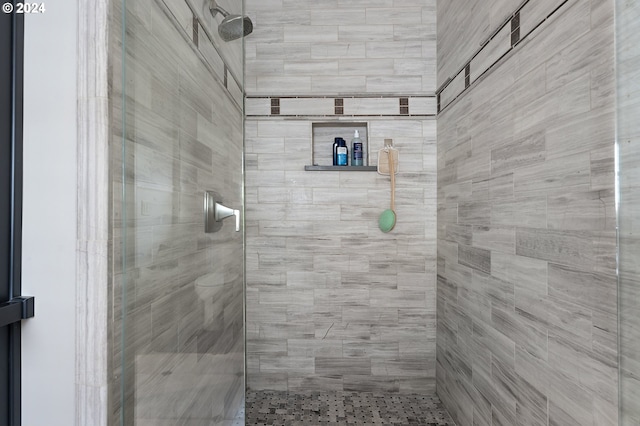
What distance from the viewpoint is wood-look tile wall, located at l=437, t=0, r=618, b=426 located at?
94 centimetres

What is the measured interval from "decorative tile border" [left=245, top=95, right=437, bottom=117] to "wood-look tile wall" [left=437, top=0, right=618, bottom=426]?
1.35 feet

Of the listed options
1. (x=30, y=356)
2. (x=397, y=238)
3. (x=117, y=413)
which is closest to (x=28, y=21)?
(x=30, y=356)

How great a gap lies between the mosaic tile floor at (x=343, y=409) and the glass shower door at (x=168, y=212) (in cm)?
105

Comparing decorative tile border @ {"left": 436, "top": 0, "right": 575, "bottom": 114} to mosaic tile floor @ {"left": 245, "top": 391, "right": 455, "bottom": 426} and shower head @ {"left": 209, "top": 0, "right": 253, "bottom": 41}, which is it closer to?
shower head @ {"left": 209, "top": 0, "right": 253, "bottom": 41}

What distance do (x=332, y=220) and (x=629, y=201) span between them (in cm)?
166

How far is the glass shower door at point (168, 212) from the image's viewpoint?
683 mm

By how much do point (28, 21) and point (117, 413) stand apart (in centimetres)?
77

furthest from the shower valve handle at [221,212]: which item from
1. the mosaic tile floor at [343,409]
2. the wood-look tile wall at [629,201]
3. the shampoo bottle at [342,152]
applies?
the mosaic tile floor at [343,409]

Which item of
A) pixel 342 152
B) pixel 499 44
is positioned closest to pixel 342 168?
pixel 342 152

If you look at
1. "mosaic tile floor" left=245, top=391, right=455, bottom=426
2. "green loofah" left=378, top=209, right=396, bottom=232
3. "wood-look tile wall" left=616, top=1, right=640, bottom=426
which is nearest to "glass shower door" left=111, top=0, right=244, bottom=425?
"wood-look tile wall" left=616, top=1, right=640, bottom=426

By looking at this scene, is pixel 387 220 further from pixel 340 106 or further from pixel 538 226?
pixel 538 226

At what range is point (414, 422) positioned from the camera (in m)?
1.98

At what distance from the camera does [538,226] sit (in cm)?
120

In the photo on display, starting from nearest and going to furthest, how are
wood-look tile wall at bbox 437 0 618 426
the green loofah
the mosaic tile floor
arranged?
wood-look tile wall at bbox 437 0 618 426
the mosaic tile floor
the green loofah
